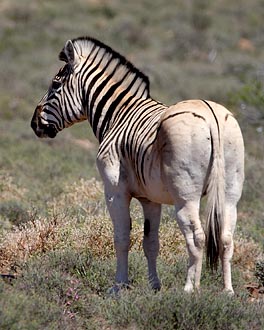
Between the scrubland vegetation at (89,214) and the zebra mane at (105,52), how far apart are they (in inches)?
66.7

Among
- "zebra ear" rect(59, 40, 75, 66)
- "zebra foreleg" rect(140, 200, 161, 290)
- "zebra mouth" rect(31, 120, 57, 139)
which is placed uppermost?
"zebra ear" rect(59, 40, 75, 66)

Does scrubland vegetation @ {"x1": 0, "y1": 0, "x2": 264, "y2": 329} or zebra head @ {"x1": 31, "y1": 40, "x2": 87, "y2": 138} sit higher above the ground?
zebra head @ {"x1": 31, "y1": 40, "x2": 87, "y2": 138}

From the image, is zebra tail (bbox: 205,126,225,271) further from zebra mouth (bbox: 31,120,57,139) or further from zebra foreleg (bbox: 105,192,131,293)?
zebra mouth (bbox: 31,120,57,139)

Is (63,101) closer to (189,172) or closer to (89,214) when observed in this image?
(189,172)

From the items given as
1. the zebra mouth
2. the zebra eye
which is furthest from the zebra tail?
the zebra mouth

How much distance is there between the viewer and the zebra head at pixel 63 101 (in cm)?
727

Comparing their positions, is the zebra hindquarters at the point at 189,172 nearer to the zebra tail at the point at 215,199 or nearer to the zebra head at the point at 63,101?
the zebra tail at the point at 215,199

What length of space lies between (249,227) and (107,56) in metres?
3.61

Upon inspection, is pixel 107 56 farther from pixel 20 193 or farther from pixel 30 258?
pixel 20 193

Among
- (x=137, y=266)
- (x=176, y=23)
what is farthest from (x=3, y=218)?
(x=176, y=23)

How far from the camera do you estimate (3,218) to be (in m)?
9.49

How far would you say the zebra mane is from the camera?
709 centimetres

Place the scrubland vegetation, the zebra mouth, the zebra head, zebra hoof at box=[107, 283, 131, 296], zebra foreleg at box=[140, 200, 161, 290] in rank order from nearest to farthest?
1. the scrubland vegetation
2. zebra hoof at box=[107, 283, 131, 296]
3. zebra foreleg at box=[140, 200, 161, 290]
4. the zebra head
5. the zebra mouth

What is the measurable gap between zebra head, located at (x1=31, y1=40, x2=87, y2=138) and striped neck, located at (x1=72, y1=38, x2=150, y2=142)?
8 cm
